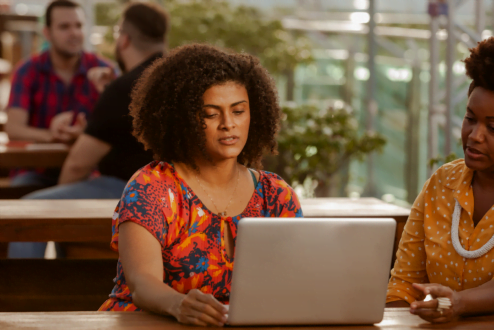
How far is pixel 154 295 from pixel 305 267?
0.39m

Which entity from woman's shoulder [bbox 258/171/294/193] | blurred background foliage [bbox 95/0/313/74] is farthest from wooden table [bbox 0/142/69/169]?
blurred background foliage [bbox 95/0/313/74]

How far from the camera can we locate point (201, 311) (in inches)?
53.7

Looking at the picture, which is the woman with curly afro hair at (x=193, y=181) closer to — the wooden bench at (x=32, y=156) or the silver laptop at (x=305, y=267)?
the silver laptop at (x=305, y=267)

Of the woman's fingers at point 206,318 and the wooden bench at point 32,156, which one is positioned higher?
the wooden bench at point 32,156

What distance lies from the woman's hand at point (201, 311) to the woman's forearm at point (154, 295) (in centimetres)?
3

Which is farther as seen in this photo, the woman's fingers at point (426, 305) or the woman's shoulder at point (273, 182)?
the woman's shoulder at point (273, 182)

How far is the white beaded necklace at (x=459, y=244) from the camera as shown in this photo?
170cm

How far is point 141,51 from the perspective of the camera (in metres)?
3.36

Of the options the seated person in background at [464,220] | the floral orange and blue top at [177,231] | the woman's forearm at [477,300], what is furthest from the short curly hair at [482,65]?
the floral orange and blue top at [177,231]

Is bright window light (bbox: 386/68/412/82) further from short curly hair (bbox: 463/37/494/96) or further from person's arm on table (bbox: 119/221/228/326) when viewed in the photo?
person's arm on table (bbox: 119/221/228/326)

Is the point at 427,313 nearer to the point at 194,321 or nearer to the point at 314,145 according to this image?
the point at 194,321

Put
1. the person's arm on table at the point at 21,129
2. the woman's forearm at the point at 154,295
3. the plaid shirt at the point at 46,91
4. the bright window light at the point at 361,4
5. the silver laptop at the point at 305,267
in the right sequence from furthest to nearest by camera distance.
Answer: the bright window light at the point at 361,4 → the plaid shirt at the point at 46,91 → the person's arm on table at the point at 21,129 → the woman's forearm at the point at 154,295 → the silver laptop at the point at 305,267

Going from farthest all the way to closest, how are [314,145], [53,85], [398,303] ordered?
1. [314,145]
2. [53,85]
3. [398,303]

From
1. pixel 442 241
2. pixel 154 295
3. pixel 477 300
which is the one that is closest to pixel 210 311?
pixel 154 295
